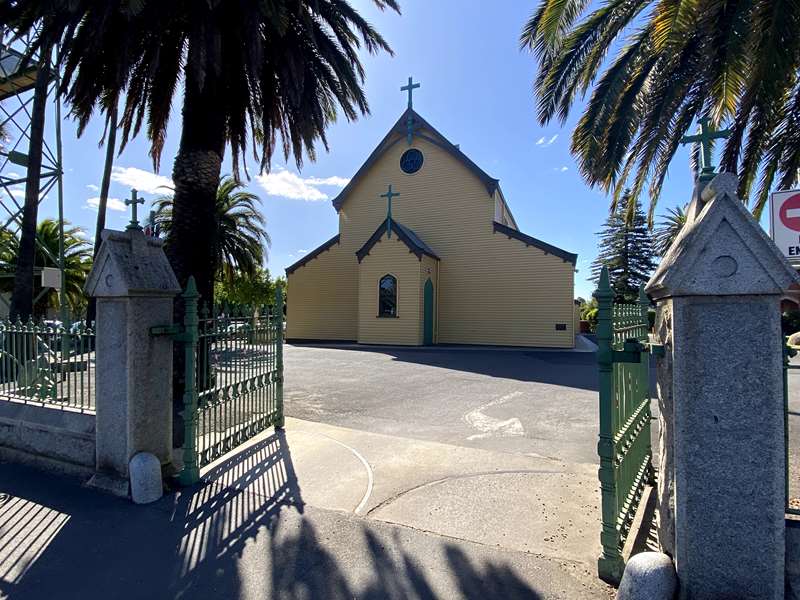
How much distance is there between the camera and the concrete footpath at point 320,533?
2.93 m

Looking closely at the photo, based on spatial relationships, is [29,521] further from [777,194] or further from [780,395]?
[777,194]

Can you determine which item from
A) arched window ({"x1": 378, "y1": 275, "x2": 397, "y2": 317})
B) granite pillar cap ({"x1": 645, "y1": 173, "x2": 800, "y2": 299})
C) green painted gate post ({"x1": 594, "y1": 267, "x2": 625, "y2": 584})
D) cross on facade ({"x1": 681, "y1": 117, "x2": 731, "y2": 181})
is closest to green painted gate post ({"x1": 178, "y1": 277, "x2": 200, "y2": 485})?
green painted gate post ({"x1": 594, "y1": 267, "x2": 625, "y2": 584})

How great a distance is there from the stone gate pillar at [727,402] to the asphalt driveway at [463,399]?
314 cm

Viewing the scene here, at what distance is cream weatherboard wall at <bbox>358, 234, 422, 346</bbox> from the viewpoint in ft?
64.8

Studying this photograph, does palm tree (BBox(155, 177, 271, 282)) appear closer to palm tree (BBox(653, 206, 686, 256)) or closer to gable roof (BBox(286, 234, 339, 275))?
gable roof (BBox(286, 234, 339, 275))

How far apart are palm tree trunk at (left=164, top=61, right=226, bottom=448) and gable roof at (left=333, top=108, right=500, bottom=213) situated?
52.1ft

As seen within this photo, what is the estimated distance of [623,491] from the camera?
132 inches

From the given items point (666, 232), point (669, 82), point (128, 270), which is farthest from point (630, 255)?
point (128, 270)

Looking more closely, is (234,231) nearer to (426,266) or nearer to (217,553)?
(426,266)

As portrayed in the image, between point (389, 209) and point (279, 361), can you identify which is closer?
point (279, 361)

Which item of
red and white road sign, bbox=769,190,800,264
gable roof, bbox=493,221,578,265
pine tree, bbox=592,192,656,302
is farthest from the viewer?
pine tree, bbox=592,192,656,302

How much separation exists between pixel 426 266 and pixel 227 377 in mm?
15893

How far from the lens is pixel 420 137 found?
900 inches

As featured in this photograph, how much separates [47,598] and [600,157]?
8763mm
